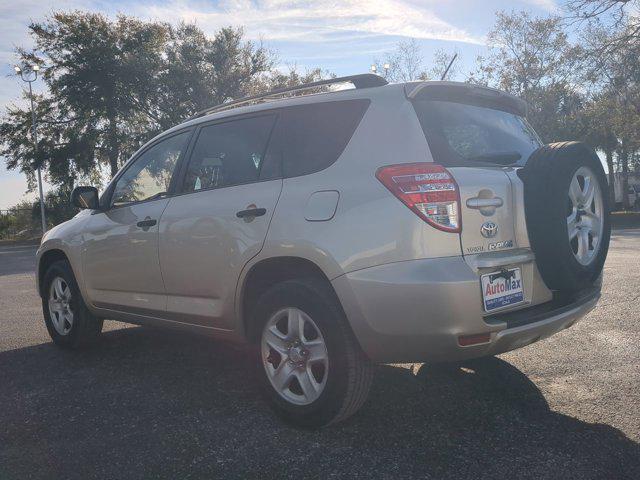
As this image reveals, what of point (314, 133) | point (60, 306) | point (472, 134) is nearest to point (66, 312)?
point (60, 306)

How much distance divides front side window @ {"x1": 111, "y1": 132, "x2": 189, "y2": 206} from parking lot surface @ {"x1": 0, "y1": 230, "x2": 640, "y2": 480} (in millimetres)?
1329

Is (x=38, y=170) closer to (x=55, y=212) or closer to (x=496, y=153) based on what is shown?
(x=55, y=212)

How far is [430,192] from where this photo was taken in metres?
2.79

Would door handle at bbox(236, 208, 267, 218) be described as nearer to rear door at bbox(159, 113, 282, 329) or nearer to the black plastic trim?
rear door at bbox(159, 113, 282, 329)

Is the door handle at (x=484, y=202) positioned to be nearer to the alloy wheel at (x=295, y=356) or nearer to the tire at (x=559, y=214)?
the tire at (x=559, y=214)

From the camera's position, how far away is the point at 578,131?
32.3 meters

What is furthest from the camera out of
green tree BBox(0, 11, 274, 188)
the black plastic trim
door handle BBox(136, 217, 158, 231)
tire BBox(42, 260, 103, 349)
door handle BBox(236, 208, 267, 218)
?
green tree BBox(0, 11, 274, 188)

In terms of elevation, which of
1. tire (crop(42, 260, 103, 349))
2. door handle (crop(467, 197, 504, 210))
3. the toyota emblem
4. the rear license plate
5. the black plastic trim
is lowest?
tire (crop(42, 260, 103, 349))

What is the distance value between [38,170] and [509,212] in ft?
110

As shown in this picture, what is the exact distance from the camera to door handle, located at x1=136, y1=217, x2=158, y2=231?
13.6ft

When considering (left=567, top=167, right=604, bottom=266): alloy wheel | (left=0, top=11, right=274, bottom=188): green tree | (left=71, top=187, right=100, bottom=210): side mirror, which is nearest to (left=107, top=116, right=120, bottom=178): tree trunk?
(left=0, top=11, right=274, bottom=188): green tree

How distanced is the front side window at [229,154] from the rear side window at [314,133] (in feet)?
0.50

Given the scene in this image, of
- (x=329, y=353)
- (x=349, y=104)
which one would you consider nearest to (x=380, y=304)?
(x=329, y=353)

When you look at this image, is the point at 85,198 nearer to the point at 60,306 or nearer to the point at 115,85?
the point at 60,306
